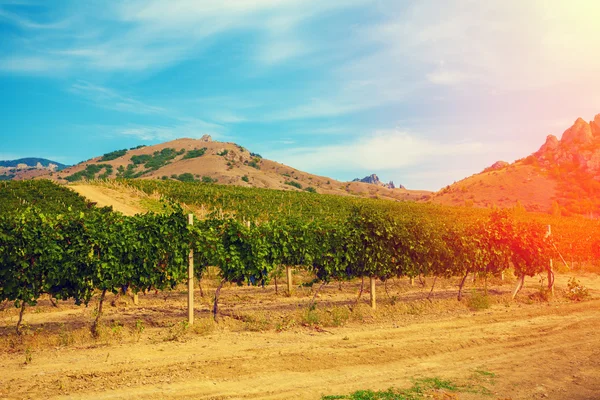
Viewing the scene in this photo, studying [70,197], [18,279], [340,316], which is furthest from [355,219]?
[70,197]

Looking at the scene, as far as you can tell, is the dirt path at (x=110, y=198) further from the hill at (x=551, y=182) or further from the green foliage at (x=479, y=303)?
the hill at (x=551, y=182)

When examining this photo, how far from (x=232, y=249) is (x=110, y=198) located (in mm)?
46994

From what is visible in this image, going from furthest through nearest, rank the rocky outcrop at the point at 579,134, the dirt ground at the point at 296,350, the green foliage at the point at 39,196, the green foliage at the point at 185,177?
the rocky outcrop at the point at 579,134, the green foliage at the point at 185,177, the green foliage at the point at 39,196, the dirt ground at the point at 296,350

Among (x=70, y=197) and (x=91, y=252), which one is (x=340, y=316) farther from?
(x=70, y=197)

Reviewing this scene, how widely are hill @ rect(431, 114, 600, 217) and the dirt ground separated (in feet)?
333

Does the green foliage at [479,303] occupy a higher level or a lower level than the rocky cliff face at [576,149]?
lower

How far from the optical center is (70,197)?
163ft

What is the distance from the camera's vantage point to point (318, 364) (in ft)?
29.1

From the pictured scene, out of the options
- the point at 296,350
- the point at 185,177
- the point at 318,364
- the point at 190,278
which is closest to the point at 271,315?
the point at 190,278

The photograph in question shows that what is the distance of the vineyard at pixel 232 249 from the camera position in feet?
35.7

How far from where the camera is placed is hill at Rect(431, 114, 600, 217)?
116625 mm

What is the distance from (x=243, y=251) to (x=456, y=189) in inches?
5468

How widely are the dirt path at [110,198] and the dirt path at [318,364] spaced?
42924 mm

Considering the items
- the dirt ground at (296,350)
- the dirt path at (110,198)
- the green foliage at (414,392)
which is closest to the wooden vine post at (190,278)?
the dirt ground at (296,350)
